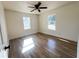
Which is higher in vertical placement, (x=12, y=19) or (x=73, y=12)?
(x=73, y=12)

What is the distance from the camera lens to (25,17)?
5668mm

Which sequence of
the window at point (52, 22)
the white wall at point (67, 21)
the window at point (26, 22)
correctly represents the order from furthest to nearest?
the window at point (26, 22), the window at point (52, 22), the white wall at point (67, 21)

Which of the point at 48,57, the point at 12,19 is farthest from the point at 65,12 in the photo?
the point at 12,19

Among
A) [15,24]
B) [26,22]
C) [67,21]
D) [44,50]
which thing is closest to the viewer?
[44,50]

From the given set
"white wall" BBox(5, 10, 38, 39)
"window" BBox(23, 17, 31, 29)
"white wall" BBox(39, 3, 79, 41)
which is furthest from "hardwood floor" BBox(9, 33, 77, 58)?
"window" BBox(23, 17, 31, 29)

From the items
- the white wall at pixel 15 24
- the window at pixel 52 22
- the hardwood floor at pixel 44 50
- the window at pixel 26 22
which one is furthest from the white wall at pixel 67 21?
the white wall at pixel 15 24

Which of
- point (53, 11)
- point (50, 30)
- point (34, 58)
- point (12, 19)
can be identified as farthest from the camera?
point (50, 30)

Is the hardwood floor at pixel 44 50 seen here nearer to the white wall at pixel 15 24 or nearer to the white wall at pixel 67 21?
the white wall at pixel 67 21

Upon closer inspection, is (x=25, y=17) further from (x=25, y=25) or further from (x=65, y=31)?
(x=65, y=31)

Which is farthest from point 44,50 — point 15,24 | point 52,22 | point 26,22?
point 26,22

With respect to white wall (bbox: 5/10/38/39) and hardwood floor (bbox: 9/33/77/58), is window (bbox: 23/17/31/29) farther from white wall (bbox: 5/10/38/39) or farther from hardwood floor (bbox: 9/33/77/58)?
hardwood floor (bbox: 9/33/77/58)

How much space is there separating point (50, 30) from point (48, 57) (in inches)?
136

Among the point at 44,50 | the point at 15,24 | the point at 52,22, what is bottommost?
the point at 44,50

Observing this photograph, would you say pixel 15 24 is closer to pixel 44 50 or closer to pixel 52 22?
pixel 52 22
